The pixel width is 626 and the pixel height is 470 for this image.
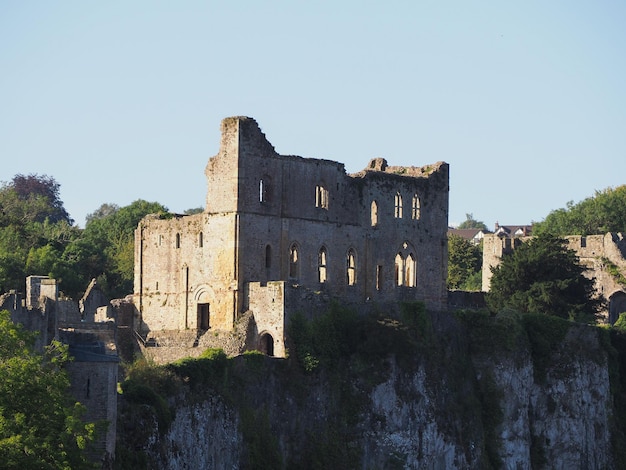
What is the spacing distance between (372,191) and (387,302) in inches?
246

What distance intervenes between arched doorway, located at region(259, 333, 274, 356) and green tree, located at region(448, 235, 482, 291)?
44489 mm

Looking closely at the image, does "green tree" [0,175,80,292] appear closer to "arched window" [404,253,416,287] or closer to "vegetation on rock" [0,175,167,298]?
"vegetation on rock" [0,175,167,298]

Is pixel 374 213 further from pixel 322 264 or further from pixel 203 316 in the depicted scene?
pixel 203 316

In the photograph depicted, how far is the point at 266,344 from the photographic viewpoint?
61.2 meters

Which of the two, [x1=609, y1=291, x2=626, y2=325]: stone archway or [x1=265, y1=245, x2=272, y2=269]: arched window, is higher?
[x1=265, y1=245, x2=272, y2=269]: arched window

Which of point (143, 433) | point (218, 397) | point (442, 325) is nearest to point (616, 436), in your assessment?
point (442, 325)

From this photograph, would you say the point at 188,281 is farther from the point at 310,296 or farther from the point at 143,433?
the point at 143,433

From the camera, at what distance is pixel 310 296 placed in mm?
61688

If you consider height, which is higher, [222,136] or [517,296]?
[222,136]

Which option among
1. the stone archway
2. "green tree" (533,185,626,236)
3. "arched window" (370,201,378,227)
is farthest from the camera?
"green tree" (533,185,626,236)

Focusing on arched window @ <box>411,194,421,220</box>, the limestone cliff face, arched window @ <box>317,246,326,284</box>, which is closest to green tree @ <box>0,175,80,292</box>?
arched window @ <box>317,246,326,284</box>

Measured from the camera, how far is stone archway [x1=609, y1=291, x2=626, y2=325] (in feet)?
294

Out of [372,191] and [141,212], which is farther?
[141,212]

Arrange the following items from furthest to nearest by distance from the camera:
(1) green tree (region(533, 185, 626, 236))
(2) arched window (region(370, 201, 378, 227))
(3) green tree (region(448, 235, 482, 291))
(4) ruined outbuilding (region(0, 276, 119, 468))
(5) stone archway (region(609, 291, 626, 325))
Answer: (1) green tree (region(533, 185, 626, 236)) → (3) green tree (region(448, 235, 482, 291)) → (5) stone archway (region(609, 291, 626, 325)) → (2) arched window (region(370, 201, 378, 227)) → (4) ruined outbuilding (region(0, 276, 119, 468))
